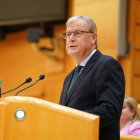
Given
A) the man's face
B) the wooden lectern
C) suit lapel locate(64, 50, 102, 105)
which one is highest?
the man's face

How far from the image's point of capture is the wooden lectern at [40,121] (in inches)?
67.6

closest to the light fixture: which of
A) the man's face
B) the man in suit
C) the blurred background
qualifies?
the man in suit

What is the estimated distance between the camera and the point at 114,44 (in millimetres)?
4539

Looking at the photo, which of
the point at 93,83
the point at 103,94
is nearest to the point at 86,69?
the point at 93,83

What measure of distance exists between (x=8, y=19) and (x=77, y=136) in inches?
168

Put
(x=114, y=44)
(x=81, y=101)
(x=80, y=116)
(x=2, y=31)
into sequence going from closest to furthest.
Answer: (x=80, y=116) < (x=81, y=101) < (x=114, y=44) < (x=2, y=31)

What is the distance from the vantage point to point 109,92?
1.87 metres

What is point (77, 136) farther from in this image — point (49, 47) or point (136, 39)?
point (49, 47)

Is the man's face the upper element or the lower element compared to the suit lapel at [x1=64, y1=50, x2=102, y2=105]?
upper

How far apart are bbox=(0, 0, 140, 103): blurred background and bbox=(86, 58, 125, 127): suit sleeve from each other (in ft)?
8.38

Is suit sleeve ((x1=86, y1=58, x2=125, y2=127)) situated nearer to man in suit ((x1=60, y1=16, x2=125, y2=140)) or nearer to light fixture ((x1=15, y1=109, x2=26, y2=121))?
man in suit ((x1=60, y1=16, x2=125, y2=140))

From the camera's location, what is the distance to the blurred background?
4.57 metres

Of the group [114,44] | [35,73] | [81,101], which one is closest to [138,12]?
[114,44]

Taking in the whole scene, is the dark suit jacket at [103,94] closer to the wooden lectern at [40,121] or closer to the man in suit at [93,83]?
the man in suit at [93,83]
